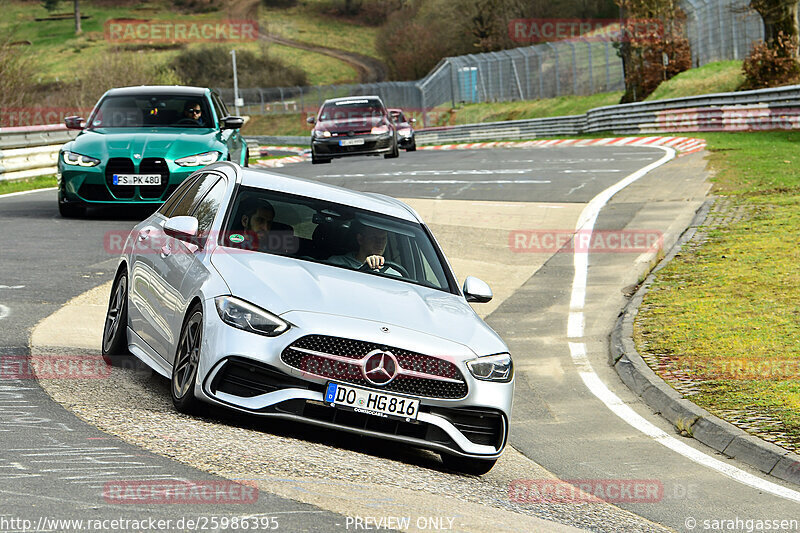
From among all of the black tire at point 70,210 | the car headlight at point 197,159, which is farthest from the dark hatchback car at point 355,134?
the car headlight at point 197,159

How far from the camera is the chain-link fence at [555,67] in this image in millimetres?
46594

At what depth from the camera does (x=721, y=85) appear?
144 feet

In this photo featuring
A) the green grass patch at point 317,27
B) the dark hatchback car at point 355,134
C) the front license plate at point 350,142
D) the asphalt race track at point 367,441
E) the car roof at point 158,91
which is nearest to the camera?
the asphalt race track at point 367,441

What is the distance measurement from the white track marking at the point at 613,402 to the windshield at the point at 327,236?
209 centimetres

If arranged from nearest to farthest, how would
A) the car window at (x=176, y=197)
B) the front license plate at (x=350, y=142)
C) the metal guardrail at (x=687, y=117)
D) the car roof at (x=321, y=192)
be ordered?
1. the car roof at (x=321, y=192)
2. the car window at (x=176, y=197)
3. the front license plate at (x=350, y=142)
4. the metal guardrail at (x=687, y=117)

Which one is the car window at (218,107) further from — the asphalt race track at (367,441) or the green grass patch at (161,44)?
the green grass patch at (161,44)

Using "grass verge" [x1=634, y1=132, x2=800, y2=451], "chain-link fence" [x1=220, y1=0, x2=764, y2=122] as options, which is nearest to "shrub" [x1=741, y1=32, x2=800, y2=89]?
"chain-link fence" [x1=220, y1=0, x2=764, y2=122]

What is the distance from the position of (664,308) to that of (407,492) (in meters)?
7.42

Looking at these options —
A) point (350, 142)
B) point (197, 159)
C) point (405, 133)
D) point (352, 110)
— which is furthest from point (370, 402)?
point (405, 133)

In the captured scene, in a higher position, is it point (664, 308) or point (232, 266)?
point (232, 266)

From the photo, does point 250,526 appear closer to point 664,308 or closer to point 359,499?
point 359,499

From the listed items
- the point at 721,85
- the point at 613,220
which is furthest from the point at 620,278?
the point at 721,85

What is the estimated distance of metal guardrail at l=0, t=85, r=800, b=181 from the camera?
23.3m

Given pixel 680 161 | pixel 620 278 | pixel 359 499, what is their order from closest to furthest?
pixel 359 499 < pixel 620 278 < pixel 680 161
